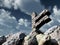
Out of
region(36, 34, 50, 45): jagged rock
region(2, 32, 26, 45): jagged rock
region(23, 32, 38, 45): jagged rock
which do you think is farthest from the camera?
region(2, 32, 26, 45): jagged rock

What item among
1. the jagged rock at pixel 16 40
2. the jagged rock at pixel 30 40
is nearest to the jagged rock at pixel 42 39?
the jagged rock at pixel 30 40

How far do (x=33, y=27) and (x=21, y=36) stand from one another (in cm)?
584

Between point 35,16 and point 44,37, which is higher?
point 35,16

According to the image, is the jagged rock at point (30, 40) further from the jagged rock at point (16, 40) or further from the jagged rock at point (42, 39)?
the jagged rock at point (16, 40)

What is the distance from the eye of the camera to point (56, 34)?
28797mm

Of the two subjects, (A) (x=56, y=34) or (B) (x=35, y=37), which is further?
(A) (x=56, y=34)

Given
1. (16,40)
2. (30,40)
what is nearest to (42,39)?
(30,40)

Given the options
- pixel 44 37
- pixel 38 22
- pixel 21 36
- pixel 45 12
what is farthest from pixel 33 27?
pixel 44 37

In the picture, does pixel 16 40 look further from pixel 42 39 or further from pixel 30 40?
pixel 42 39

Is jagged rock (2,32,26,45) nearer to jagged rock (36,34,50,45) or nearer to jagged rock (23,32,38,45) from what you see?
jagged rock (23,32,38,45)

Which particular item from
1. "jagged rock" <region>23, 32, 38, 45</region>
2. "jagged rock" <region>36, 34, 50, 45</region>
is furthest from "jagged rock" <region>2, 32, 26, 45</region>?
"jagged rock" <region>36, 34, 50, 45</region>

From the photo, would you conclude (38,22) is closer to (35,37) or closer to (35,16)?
(35,16)

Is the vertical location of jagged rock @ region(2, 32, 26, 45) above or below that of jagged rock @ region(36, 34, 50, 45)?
above


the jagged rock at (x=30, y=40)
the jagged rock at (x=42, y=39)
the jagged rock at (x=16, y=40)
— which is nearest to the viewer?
the jagged rock at (x=42, y=39)
